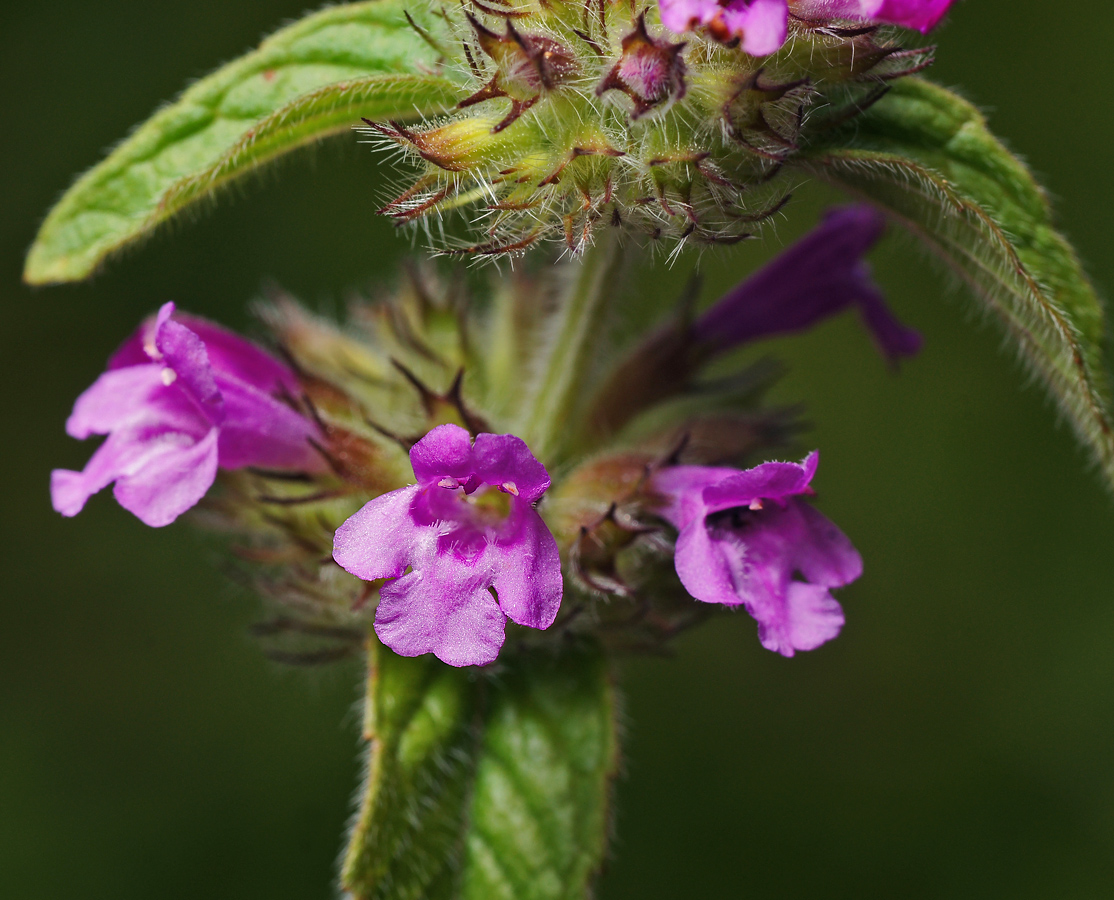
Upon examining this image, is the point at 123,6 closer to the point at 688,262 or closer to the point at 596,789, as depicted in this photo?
the point at 688,262

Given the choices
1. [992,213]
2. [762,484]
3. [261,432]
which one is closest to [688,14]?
[992,213]

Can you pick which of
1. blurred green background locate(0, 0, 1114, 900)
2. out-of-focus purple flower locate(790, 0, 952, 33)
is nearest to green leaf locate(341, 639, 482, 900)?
out-of-focus purple flower locate(790, 0, 952, 33)

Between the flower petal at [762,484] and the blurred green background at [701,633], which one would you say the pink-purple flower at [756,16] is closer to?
the flower petal at [762,484]

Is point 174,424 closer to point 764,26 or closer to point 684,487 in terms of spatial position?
point 684,487

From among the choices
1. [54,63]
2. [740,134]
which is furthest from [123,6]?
[740,134]

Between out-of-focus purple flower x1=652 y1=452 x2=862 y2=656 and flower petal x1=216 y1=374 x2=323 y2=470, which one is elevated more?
out-of-focus purple flower x1=652 y1=452 x2=862 y2=656

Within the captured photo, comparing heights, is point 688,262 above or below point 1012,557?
above

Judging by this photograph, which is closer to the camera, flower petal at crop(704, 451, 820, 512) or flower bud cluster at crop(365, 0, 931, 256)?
flower bud cluster at crop(365, 0, 931, 256)

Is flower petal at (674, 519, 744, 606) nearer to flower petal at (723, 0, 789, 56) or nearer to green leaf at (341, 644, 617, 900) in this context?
green leaf at (341, 644, 617, 900)
